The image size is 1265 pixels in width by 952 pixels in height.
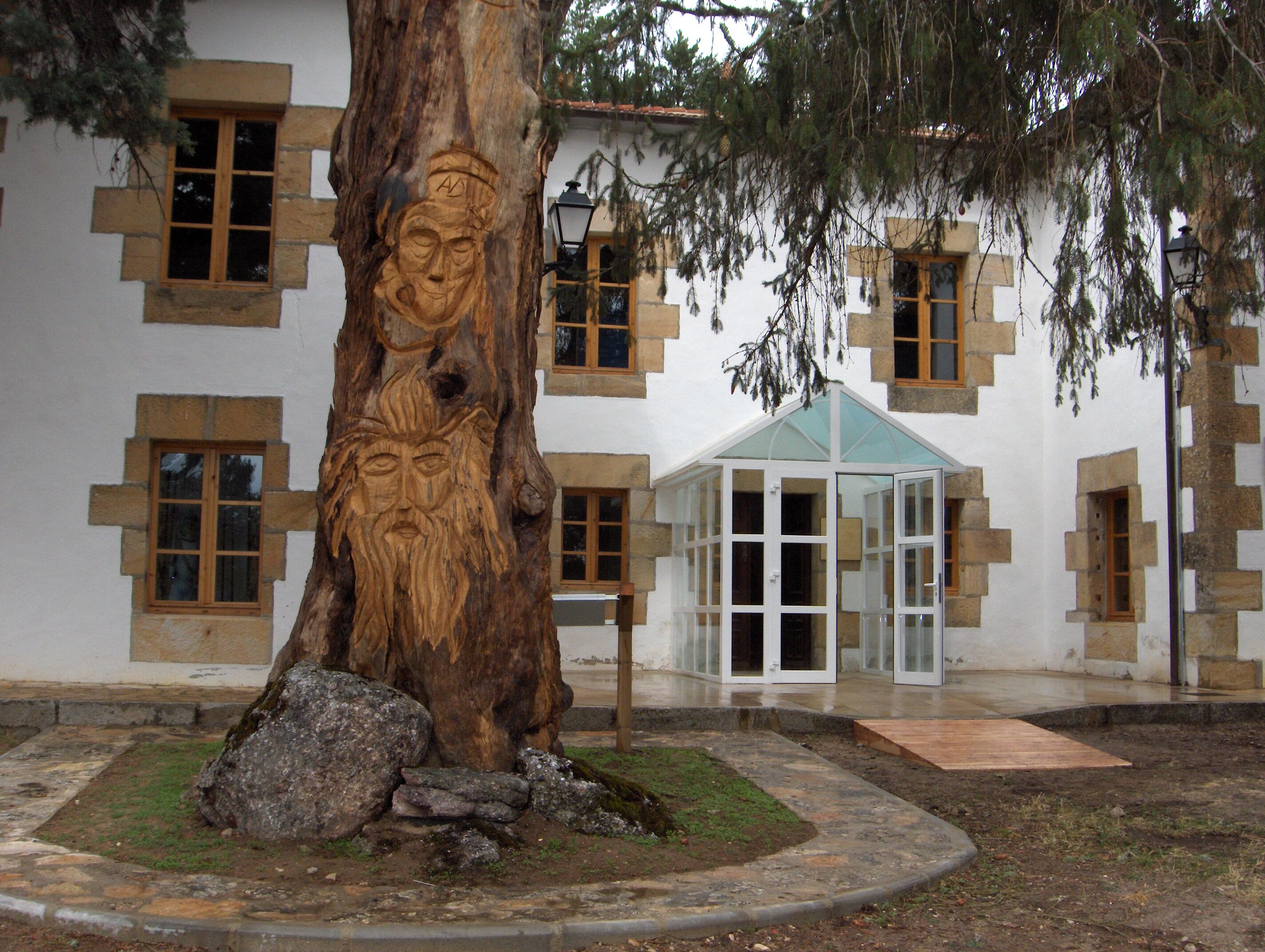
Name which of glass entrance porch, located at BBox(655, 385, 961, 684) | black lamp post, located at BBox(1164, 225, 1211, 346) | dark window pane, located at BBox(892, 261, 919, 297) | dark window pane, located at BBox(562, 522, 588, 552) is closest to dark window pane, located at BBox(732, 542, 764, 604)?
glass entrance porch, located at BBox(655, 385, 961, 684)

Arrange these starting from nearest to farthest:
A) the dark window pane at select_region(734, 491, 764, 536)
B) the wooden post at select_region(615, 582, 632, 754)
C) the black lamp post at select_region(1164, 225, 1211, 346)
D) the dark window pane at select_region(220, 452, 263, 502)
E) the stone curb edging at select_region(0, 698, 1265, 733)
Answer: the wooden post at select_region(615, 582, 632, 754) < the stone curb edging at select_region(0, 698, 1265, 733) < the black lamp post at select_region(1164, 225, 1211, 346) < the dark window pane at select_region(220, 452, 263, 502) < the dark window pane at select_region(734, 491, 764, 536)

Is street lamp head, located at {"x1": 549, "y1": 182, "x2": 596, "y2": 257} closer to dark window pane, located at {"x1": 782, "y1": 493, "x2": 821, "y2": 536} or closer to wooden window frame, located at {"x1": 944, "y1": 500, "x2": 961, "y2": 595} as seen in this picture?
dark window pane, located at {"x1": 782, "y1": 493, "x2": 821, "y2": 536}

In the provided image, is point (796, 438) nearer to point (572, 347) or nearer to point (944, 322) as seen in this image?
point (572, 347)

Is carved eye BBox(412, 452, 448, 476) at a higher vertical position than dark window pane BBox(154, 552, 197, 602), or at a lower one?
higher

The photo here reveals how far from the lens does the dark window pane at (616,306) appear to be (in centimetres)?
1009

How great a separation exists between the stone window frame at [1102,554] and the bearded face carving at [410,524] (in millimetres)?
7070

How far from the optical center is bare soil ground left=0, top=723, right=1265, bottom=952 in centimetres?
326

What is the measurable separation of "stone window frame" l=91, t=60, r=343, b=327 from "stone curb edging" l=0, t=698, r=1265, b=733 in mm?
2949

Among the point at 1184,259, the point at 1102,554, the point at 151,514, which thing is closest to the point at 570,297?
the point at 151,514

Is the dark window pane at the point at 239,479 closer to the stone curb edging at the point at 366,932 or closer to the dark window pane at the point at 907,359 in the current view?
the stone curb edging at the point at 366,932

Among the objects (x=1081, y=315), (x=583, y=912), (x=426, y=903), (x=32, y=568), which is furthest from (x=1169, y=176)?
(x=32, y=568)

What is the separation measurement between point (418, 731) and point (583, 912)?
1065 mm

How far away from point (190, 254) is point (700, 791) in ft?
19.2

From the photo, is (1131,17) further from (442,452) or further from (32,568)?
(32,568)
